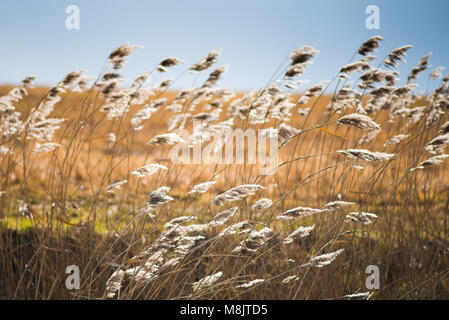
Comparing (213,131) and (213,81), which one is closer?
(213,131)

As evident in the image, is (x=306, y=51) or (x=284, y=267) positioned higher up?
(x=306, y=51)

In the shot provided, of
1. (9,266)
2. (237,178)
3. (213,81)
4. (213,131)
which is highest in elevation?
(213,81)

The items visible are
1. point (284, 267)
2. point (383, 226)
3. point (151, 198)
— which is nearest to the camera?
point (151, 198)

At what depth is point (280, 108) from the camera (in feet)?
7.89

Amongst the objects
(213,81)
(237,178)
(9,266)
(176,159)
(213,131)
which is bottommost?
(9,266)

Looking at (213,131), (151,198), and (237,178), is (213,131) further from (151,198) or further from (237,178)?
(151,198)

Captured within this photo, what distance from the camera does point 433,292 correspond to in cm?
198

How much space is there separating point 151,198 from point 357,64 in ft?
4.81

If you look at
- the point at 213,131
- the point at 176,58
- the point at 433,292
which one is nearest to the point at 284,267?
the point at 433,292
